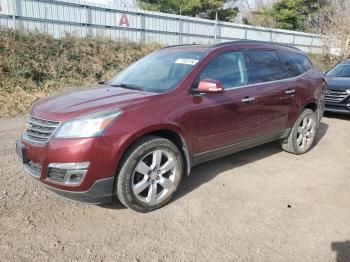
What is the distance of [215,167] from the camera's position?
16.2ft

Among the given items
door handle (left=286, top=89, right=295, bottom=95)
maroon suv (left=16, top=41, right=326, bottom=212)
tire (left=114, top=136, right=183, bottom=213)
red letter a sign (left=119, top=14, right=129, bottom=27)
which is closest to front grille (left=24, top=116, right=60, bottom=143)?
maroon suv (left=16, top=41, right=326, bottom=212)

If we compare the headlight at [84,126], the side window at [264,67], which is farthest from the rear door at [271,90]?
the headlight at [84,126]

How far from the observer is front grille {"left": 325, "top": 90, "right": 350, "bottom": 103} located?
332 inches

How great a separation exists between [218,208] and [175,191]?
509 millimetres

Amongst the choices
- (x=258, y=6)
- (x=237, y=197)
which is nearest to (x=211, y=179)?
(x=237, y=197)

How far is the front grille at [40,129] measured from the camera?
3260 mm

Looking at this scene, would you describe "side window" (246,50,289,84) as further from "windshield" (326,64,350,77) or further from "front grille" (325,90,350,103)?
"windshield" (326,64,350,77)

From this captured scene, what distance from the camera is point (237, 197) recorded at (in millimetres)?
4012

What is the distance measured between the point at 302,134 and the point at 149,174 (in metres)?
3.21

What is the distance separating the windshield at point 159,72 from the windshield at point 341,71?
22.3 feet

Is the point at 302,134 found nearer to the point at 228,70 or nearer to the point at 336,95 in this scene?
the point at 228,70

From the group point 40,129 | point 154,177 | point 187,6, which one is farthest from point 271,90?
point 187,6

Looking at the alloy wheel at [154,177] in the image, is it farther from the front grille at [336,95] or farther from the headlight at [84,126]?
the front grille at [336,95]

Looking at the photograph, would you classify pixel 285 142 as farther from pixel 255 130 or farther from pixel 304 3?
pixel 304 3
